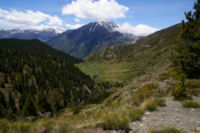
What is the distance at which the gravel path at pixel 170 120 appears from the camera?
Answer: 5172 mm

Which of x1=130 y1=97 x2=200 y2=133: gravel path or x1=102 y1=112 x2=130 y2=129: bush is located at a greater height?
x1=102 y1=112 x2=130 y2=129: bush

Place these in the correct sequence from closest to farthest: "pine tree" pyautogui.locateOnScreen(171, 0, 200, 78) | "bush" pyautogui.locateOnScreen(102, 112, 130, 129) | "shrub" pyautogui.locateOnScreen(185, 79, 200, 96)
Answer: "bush" pyautogui.locateOnScreen(102, 112, 130, 129), "shrub" pyautogui.locateOnScreen(185, 79, 200, 96), "pine tree" pyautogui.locateOnScreen(171, 0, 200, 78)

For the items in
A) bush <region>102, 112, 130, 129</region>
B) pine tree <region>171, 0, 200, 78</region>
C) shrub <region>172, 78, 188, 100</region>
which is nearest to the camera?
bush <region>102, 112, 130, 129</region>

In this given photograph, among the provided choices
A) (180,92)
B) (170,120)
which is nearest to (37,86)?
(180,92)

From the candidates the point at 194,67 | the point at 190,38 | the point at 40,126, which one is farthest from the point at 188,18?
the point at 40,126

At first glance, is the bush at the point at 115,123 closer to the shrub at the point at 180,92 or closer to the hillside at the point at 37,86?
the shrub at the point at 180,92

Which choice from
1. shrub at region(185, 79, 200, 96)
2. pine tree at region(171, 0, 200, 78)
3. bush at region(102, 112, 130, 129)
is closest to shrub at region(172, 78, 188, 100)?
shrub at region(185, 79, 200, 96)

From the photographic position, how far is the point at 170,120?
19.4ft

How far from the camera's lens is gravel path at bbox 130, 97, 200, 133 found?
5172mm

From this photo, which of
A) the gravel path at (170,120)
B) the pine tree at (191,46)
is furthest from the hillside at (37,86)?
the gravel path at (170,120)

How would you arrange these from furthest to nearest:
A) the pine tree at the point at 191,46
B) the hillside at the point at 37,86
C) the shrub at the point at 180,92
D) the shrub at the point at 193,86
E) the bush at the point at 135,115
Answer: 1. the hillside at the point at 37,86
2. the pine tree at the point at 191,46
3. the shrub at the point at 193,86
4. the shrub at the point at 180,92
5. the bush at the point at 135,115

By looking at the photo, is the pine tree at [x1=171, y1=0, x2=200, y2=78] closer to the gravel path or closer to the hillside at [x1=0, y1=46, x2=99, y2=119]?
the gravel path

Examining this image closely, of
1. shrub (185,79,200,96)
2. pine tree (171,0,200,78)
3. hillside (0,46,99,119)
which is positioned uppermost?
pine tree (171,0,200,78)

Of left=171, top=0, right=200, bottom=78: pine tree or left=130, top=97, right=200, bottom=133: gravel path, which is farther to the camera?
left=171, top=0, right=200, bottom=78: pine tree
